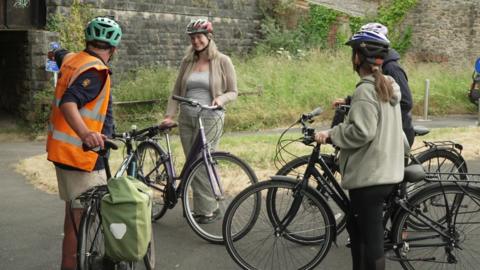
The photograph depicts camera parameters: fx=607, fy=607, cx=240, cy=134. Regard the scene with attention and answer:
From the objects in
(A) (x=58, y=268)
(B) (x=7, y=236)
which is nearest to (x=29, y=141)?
(B) (x=7, y=236)

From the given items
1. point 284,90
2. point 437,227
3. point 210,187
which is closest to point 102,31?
point 210,187

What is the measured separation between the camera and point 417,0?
26.0 meters

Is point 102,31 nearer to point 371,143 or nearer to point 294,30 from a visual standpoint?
point 371,143

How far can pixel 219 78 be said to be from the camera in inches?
225

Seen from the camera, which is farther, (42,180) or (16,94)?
(16,94)

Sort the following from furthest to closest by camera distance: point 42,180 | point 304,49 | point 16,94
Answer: point 304,49 → point 16,94 → point 42,180

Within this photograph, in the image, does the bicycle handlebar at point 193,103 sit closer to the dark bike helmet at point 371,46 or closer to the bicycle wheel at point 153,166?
the bicycle wheel at point 153,166

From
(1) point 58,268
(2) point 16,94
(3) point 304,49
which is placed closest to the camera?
(1) point 58,268

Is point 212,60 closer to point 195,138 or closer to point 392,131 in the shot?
point 195,138

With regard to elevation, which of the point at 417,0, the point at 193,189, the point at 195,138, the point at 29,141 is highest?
the point at 417,0

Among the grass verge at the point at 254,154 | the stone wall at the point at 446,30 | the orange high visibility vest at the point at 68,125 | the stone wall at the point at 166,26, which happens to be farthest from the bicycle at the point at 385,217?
the stone wall at the point at 446,30

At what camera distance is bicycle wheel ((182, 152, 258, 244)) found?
5.39 metres

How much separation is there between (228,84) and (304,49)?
17866 mm

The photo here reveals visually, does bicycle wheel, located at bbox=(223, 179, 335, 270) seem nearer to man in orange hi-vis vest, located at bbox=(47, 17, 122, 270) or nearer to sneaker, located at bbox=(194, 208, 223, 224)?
sneaker, located at bbox=(194, 208, 223, 224)
